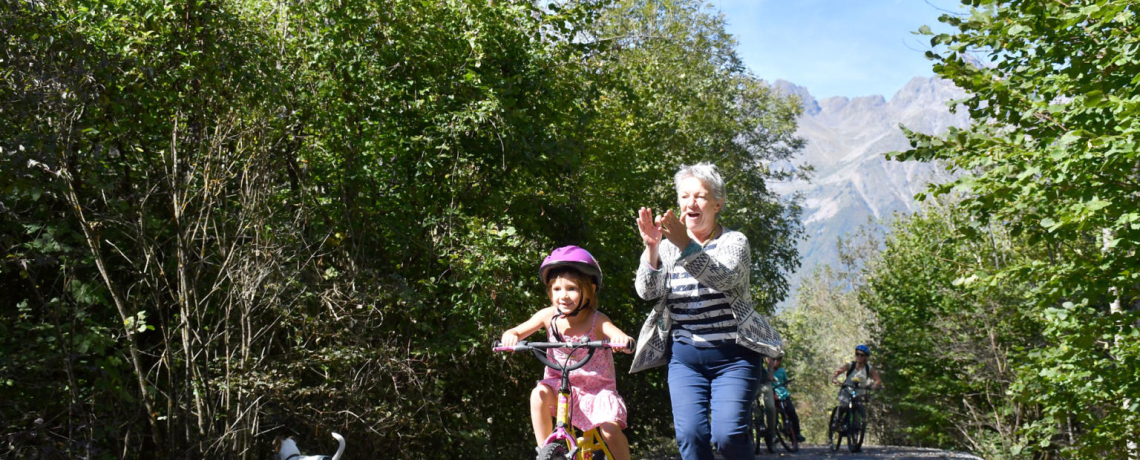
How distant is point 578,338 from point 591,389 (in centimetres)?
28

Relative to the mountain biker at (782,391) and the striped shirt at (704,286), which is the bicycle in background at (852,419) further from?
the striped shirt at (704,286)

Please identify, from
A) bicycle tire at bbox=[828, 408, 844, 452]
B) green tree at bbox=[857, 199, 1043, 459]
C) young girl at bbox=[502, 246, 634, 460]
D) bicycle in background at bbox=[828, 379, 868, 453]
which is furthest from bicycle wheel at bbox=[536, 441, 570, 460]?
green tree at bbox=[857, 199, 1043, 459]

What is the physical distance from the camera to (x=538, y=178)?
486 inches

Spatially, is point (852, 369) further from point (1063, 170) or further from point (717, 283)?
point (717, 283)

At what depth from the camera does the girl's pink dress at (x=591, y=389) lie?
15.7 ft

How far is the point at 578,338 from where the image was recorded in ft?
16.1

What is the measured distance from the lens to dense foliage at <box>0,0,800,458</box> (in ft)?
21.0

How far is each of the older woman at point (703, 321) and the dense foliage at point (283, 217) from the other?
3332mm

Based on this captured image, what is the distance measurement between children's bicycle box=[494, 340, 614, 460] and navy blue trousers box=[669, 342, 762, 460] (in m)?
0.41

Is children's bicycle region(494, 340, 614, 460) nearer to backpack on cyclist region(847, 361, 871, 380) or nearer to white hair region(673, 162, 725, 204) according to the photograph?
white hair region(673, 162, 725, 204)

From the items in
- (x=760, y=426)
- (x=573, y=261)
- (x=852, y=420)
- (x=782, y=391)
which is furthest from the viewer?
(x=782, y=391)

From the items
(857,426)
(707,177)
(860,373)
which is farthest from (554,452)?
(857,426)

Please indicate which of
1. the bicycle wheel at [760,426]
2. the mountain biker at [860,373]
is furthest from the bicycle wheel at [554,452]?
the mountain biker at [860,373]

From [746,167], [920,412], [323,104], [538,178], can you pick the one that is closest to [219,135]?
[323,104]
